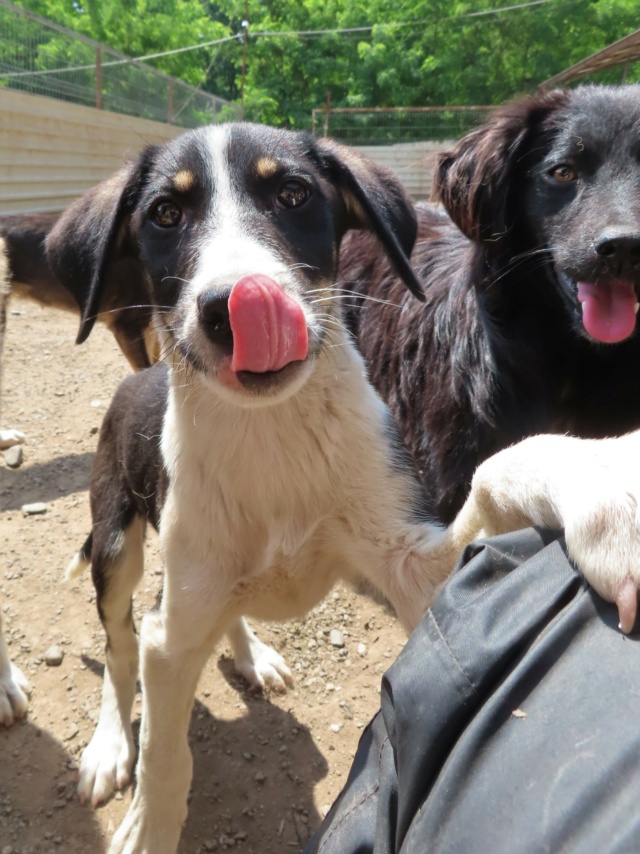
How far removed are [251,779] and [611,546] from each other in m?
1.74

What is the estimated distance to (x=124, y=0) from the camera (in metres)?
22.7

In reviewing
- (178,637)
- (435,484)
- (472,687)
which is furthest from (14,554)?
(472,687)

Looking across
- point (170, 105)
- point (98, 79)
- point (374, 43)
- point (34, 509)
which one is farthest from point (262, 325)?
point (374, 43)

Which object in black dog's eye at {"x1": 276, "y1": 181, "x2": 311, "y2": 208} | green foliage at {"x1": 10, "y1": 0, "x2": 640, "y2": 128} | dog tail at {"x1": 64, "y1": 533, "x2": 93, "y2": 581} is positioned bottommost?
dog tail at {"x1": 64, "y1": 533, "x2": 93, "y2": 581}

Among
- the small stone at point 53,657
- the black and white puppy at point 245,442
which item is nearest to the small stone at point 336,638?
the black and white puppy at point 245,442

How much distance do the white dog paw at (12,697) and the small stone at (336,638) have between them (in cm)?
119

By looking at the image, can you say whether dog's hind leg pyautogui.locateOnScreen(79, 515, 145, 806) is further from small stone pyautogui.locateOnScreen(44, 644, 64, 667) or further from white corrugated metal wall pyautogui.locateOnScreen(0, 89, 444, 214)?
white corrugated metal wall pyautogui.locateOnScreen(0, 89, 444, 214)

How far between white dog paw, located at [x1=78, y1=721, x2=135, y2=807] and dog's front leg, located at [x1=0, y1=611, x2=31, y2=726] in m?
0.32

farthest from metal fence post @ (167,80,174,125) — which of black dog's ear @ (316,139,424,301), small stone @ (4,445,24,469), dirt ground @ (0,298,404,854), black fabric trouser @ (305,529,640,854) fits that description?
Answer: black fabric trouser @ (305,529,640,854)

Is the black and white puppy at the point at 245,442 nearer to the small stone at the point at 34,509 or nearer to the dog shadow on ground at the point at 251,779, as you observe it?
the dog shadow on ground at the point at 251,779

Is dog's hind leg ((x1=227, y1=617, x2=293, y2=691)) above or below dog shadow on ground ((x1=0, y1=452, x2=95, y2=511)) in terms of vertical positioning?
below

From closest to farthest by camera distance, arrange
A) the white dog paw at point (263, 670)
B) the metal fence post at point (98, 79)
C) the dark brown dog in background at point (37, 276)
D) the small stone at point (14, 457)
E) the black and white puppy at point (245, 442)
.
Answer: the black and white puppy at point (245, 442) → the white dog paw at point (263, 670) → the dark brown dog in background at point (37, 276) → the small stone at point (14, 457) → the metal fence post at point (98, 79)

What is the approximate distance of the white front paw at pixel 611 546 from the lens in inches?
32.5

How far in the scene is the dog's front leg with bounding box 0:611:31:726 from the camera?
2309 mm
